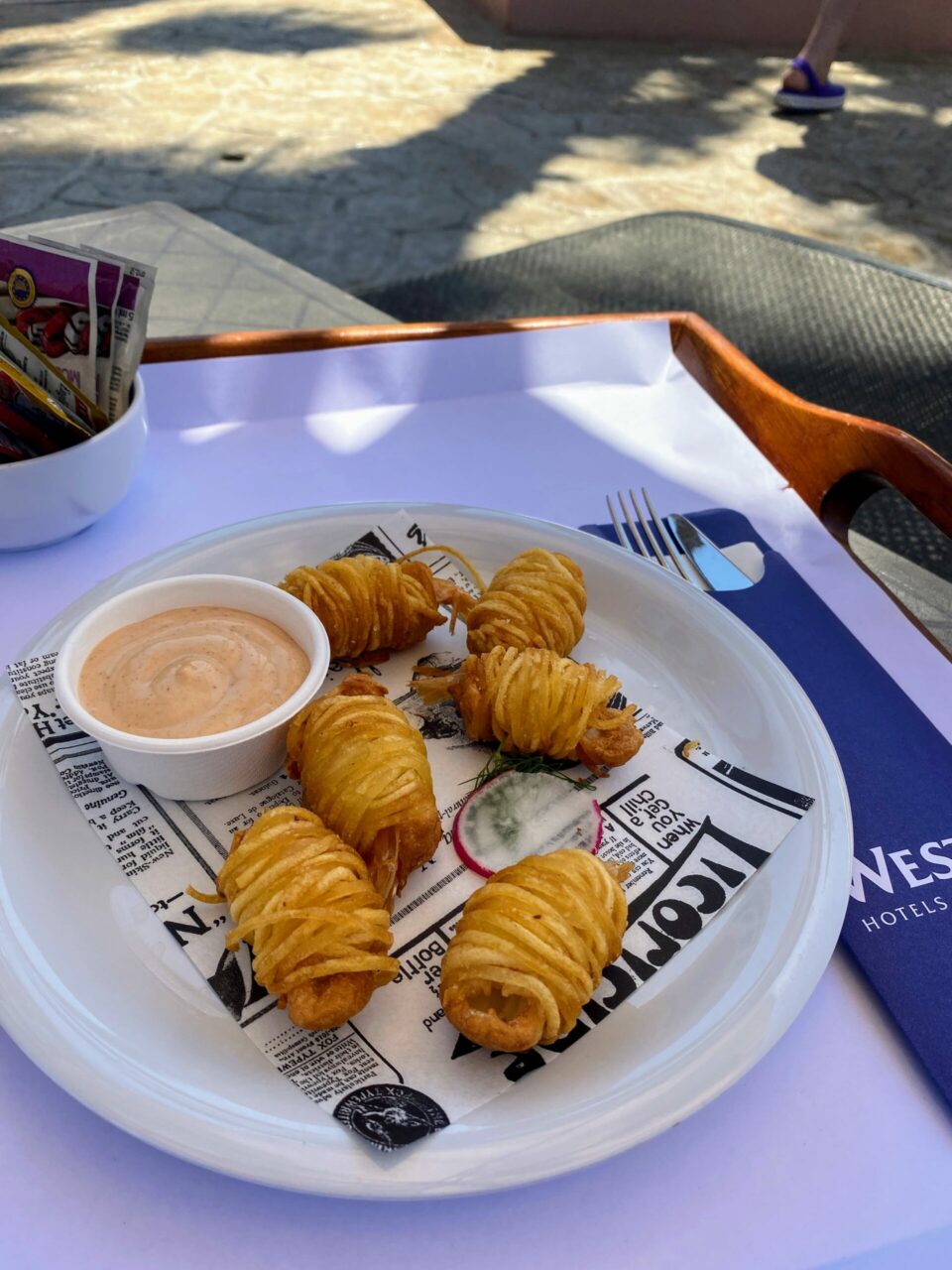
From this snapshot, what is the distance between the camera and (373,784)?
112 centimetres

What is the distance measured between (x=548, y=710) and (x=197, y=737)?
42cm

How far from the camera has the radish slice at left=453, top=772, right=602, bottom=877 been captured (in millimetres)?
1182

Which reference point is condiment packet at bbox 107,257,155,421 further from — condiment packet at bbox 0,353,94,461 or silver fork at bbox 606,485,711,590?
silver fork at bbox 606,485,711,590

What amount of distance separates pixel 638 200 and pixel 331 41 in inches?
133

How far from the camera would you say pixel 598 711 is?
1.28 metres

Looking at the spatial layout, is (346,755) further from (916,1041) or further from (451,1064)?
(916,1041)

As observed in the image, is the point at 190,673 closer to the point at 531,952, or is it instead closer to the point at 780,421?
the point at 531,952

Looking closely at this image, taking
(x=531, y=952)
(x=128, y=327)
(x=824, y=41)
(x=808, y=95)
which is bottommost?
(x=531, y=952)

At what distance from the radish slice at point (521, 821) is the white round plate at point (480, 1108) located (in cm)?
19

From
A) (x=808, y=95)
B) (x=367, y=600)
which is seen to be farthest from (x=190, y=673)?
(x=808, y=95)

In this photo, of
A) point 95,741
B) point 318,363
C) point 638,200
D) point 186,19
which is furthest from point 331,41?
point 95,741

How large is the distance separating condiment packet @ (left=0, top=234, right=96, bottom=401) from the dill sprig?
883mm

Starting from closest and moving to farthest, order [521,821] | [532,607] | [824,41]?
[521,821] < [532,607] < [824,41]

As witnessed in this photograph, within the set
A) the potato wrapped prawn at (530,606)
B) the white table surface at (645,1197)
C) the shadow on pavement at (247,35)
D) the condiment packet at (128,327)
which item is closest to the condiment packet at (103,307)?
the condiment packet at (128,327)
